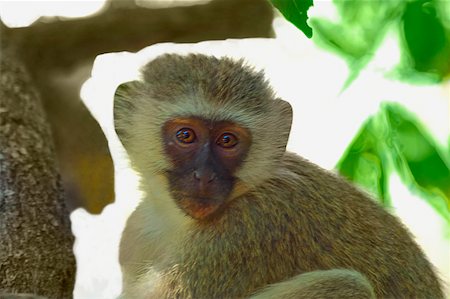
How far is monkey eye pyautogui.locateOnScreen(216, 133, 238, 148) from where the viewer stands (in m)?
2.01

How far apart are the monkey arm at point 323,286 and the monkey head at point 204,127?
0.28 meters

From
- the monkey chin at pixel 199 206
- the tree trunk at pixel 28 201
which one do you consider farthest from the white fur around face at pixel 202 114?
the tree trunk at pixel 28 201

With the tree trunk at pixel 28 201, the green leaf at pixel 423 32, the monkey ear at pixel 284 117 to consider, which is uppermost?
the green leaf at pixel 423 32

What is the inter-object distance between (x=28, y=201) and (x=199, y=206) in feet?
2.32

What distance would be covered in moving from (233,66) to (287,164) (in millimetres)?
358

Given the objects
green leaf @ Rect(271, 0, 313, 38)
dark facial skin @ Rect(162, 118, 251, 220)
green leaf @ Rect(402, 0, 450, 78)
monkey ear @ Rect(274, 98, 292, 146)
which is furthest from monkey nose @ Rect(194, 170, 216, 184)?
green leaf @ Rect(402, 0, 450, 78)

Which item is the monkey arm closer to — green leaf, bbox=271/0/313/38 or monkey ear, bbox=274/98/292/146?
monkey ear, bbox=274/98/292/146

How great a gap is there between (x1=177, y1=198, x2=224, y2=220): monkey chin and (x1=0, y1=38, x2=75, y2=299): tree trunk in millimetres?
593

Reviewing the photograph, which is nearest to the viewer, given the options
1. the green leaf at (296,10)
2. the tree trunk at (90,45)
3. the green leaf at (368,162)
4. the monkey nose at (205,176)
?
the green leaf at (296,10)

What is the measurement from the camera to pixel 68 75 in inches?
98.9

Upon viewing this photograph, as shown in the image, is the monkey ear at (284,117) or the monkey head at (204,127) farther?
the monkey ear at (284,117)

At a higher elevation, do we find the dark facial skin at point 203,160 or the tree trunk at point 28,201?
the dark facial skin at point 203,160

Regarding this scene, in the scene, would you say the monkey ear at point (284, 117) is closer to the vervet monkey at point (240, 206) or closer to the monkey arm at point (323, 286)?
the vervet monkey at point (240, 206)

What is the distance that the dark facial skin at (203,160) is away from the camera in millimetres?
1917
